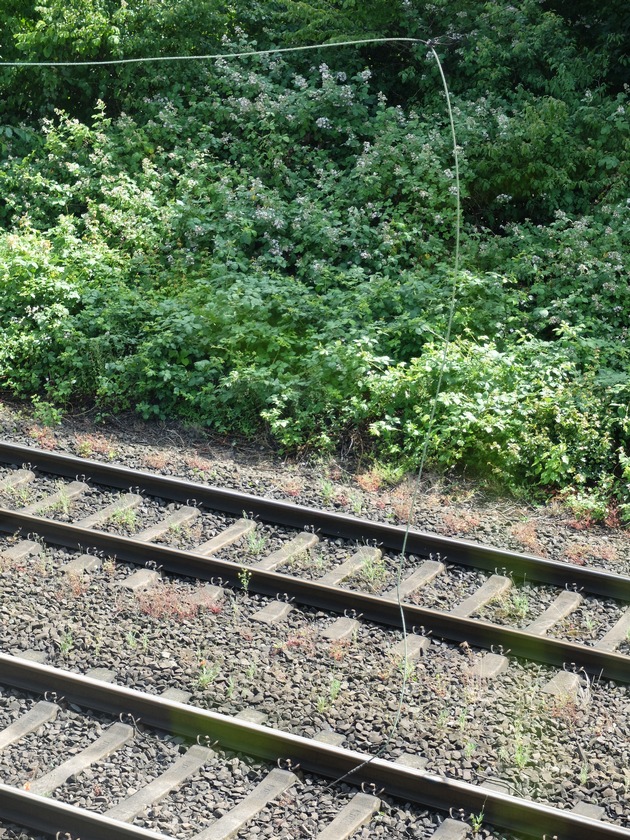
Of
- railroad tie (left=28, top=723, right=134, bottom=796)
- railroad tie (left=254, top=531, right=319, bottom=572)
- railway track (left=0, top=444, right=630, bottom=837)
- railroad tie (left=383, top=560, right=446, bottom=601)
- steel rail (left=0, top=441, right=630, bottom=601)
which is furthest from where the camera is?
railroad tie (left=254, top=531, right=319, bottom=572)

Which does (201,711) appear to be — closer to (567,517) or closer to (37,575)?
(37,575)

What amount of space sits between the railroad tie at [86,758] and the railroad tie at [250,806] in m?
0.74

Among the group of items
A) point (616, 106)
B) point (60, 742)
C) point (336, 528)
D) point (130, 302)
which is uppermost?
point (616, 106)

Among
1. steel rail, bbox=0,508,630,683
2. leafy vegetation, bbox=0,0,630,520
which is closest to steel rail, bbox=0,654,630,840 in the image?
steel rail, bbox=0,508,630,683

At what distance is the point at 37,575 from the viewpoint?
6.57m

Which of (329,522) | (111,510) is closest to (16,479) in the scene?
(111,510)

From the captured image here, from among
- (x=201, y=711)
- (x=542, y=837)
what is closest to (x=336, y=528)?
(x=201, y=711)

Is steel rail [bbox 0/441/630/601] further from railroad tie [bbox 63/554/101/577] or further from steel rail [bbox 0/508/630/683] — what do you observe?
railroad tie [bbox 63/554/101/577]

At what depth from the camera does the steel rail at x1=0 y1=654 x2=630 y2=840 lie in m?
4.43

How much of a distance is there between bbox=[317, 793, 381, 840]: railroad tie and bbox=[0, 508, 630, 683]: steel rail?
1512 millimetres

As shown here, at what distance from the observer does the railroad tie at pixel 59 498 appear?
24.3ft

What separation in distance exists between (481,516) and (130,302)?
14.9 ft

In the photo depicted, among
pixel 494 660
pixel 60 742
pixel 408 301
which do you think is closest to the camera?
pixel 60 742

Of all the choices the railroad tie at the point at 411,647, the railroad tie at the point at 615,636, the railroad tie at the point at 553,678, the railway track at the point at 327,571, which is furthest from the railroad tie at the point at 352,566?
the railroad tie at the point at 615,636
